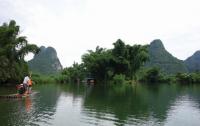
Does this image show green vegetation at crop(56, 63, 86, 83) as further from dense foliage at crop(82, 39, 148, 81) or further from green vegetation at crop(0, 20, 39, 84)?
green vegetation at crop(0, 20, 39, 84)

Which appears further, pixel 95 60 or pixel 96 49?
pixel 96 49

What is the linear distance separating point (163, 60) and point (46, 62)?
54135 millimetres

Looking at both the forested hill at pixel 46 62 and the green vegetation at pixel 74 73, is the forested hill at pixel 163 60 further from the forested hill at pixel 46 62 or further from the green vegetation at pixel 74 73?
the green vegetation at pixel 74 73

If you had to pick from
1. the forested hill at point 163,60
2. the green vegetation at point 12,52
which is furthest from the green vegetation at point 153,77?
the forested hill at point 163,60

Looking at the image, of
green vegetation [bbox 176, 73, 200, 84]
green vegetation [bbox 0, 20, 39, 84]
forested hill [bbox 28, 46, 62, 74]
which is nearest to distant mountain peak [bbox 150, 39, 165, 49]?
forested hill [bbox 28, 46, 62, 74]

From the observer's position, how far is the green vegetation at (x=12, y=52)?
49.8 metres

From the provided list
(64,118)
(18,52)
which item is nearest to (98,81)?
(18,52)

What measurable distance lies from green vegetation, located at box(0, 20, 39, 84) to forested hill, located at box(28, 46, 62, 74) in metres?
78.3

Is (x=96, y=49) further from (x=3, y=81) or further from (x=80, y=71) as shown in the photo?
(x=3, y=81)

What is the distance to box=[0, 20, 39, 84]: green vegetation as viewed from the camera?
49.8m

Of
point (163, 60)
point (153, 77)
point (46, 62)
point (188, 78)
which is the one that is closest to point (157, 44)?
point (163, 60)

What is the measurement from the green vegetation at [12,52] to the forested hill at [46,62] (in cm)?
7827

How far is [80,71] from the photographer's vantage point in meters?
89.3

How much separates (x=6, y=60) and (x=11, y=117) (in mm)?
31255
